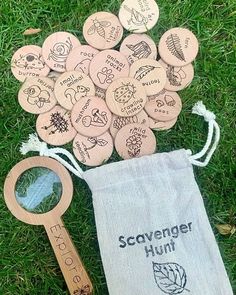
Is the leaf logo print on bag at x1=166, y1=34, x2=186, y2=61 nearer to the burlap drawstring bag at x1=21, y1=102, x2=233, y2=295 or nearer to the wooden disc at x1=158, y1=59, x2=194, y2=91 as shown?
the wooden disc at x1=158, y1=59, x2=194, y2=91

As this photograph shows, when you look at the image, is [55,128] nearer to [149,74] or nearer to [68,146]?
[68,146]

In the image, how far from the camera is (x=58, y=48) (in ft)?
5.78

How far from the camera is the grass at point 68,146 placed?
1.68 metres

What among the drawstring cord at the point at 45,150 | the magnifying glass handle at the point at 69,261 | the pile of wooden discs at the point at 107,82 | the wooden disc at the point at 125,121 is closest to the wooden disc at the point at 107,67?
the pile of wooden discs at the point at 107,82

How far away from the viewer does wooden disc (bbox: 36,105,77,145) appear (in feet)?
5.63

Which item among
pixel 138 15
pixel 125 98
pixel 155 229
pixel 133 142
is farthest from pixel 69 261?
pixel 138 15

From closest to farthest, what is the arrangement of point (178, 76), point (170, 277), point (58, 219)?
point (170, 277) < point (58, 219) < point (178, 76)

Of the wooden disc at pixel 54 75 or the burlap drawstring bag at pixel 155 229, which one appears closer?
the burlap drawstring bag at pixel 155 229

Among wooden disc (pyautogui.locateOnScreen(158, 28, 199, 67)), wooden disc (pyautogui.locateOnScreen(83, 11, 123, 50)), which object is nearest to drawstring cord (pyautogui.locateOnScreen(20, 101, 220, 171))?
wooden disc (pyautogui.locateOnScreen(158, 28, 199, 67))

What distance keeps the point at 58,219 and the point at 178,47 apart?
1.98ft

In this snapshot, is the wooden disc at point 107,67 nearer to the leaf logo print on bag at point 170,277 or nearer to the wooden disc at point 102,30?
the wooden disc at point 102,30

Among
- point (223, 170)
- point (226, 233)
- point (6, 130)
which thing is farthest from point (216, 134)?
point (6, 130)

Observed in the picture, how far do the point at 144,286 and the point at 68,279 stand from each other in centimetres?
21

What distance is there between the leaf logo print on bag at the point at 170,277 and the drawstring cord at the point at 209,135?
304 millimetres
